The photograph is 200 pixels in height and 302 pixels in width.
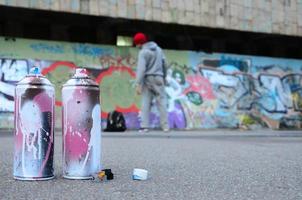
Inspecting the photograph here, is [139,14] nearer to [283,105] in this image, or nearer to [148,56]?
[148,56]

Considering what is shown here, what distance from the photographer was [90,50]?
16.7 metres

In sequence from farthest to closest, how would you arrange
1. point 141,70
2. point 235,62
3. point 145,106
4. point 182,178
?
point 235,62
point 141,70
point 145,106
point 182,178

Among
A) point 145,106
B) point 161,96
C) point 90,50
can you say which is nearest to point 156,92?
point 161,96

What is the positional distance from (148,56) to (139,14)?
555 centimetres

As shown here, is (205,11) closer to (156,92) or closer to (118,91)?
(118,91)

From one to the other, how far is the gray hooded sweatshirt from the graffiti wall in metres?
3.69

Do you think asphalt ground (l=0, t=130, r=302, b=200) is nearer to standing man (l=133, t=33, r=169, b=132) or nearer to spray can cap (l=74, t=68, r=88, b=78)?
spray can cap (l=74, t=68, r=88, b=78)

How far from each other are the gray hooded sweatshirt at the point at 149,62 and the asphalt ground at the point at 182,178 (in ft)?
16.0

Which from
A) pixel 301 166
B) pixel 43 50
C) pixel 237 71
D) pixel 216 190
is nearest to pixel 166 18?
pixel 237 71

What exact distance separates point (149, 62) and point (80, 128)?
805cm

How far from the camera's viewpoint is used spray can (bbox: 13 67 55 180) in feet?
14.8

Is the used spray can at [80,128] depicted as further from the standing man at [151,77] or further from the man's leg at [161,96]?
→ the man's leg at [161,96]

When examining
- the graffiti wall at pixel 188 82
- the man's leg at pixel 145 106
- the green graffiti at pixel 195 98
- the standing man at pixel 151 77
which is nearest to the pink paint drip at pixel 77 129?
the man's leg at pixel 145 106

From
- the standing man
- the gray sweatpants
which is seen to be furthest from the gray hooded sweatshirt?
the gray sweatpants
